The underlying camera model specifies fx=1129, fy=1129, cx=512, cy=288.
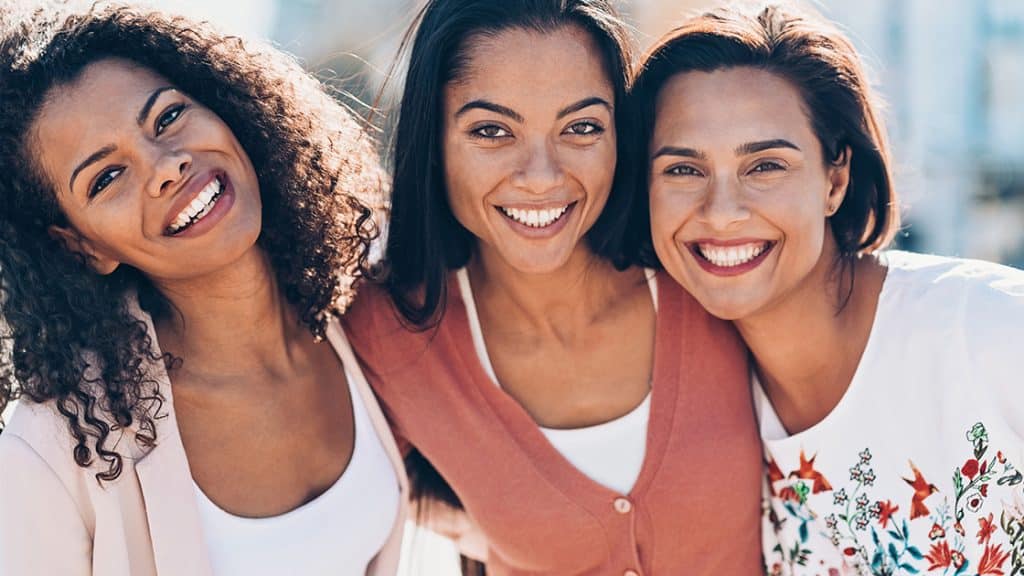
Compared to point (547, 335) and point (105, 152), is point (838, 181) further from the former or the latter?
point (105, 152)

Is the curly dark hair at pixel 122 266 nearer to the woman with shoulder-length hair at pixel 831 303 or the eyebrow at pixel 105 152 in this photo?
the eyebrow at pixel 105 152

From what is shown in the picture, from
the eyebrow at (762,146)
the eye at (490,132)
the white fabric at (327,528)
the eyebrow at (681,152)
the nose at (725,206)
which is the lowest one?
the white fabric at (327,528)

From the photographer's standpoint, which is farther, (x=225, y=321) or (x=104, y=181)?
(x=225, y=321)

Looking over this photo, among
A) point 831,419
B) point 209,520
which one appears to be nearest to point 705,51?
point 831,419

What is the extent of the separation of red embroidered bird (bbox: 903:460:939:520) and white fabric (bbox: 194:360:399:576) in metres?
1.17

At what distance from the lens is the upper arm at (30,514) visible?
220 centimetres

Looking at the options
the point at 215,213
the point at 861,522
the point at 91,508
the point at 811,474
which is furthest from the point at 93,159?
the point at 861,522

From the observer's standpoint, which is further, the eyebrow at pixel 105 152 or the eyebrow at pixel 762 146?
the eyebrow at pixel 762 146

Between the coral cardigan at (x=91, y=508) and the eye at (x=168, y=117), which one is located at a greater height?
the eye at (x=168, y=117)

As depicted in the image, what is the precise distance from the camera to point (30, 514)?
7.27 ft

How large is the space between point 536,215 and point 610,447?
0.58 meters

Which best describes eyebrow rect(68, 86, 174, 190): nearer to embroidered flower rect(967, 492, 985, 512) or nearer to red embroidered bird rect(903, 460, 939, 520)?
red embroidered bird rect(903, 460, 939, 520)

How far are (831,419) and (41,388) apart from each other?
1677mm

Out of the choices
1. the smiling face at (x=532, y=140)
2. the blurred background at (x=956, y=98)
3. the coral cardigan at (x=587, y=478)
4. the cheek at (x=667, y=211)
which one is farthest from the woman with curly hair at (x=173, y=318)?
Answer: the blurred background at (x=956, y=98)
